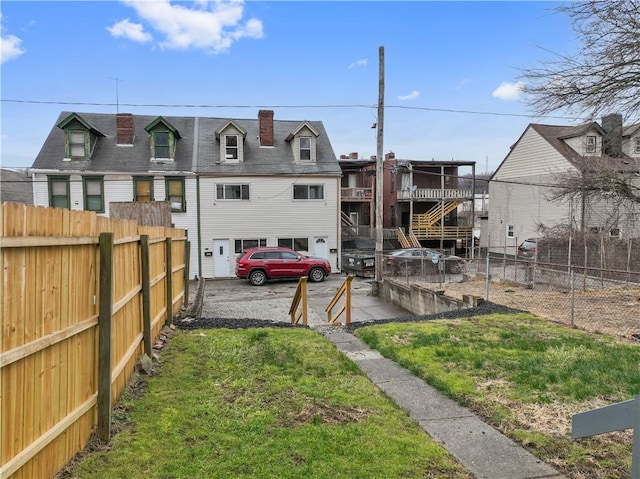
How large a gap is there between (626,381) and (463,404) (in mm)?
1967

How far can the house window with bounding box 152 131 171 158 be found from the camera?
22.9m

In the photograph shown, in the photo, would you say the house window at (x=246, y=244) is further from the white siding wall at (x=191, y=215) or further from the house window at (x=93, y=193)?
the house window at (x=93, y=193)

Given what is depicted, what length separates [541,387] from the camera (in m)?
4.82

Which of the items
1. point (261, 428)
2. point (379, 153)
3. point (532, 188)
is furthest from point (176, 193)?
point (532, 188)

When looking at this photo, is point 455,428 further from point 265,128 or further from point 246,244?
point 265,128

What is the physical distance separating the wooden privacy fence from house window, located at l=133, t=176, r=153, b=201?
1951cm

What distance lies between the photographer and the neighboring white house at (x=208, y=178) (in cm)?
2188

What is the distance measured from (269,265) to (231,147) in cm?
765

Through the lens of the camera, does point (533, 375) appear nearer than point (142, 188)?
Yes

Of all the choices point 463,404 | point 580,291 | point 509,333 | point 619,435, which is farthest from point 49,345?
point 580,291

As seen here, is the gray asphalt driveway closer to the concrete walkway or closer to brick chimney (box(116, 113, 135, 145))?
the concrete walkway

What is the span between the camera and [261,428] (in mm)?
3709

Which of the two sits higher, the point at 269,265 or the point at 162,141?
the point at 162,141

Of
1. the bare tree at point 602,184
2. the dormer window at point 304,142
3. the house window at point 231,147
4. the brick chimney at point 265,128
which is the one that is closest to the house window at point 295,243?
the dormer window at point 304,142
